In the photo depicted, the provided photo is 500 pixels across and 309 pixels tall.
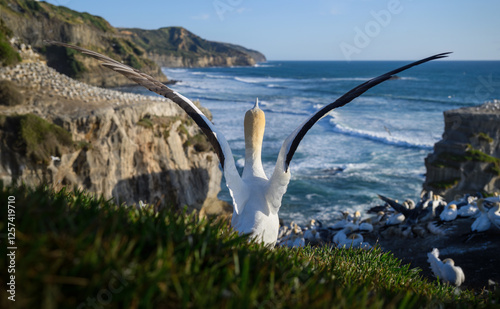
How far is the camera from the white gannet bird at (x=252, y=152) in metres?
4.76

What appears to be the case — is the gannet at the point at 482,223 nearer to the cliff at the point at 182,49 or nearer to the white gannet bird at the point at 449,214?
the white gannet bird at the point at 449,214

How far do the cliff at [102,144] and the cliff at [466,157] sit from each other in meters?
10.2

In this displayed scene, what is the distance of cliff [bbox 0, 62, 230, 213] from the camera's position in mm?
12180

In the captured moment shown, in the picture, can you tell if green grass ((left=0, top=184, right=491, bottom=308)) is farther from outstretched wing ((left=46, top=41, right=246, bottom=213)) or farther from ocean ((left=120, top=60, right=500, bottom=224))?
ocean ((left=120, top=60, right=500, bottom=224))

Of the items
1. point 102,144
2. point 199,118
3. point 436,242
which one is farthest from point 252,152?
point 102,144

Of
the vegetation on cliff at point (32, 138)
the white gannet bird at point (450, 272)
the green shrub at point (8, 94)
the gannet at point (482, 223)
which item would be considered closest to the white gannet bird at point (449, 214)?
the gannet at point (482, 223)

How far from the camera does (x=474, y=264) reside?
23.9 feet

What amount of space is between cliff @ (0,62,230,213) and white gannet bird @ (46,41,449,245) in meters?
6.32

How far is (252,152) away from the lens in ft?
18.0

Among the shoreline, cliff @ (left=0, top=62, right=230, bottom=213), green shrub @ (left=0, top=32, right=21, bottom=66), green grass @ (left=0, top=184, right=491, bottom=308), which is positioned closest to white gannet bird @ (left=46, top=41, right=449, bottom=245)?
the shoreline

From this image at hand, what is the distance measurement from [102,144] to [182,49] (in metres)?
163

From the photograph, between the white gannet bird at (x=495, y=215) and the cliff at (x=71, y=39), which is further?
the cliff at (x=71, y=39)

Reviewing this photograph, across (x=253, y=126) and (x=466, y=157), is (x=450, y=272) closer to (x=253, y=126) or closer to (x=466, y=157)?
(x=253, y=126)

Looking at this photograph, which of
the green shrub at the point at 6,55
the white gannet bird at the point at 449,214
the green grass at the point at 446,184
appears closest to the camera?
the white gannet bird at the point at 449,214
